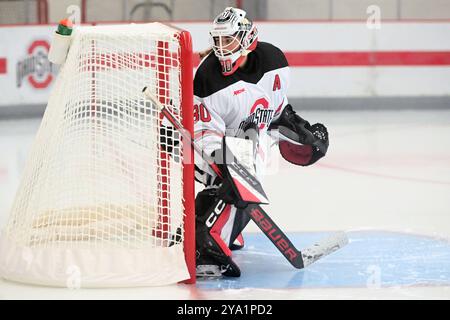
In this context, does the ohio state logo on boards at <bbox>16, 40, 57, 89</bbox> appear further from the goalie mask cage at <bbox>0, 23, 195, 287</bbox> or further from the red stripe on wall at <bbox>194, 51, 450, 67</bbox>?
the goalie mask cage at <bbox>0, 23, 195, 287</bbox>

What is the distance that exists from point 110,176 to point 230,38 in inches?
26.0

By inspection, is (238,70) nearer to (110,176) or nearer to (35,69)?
(110,176)

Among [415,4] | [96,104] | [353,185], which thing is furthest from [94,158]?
[415,4]

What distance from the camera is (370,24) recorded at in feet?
27.8

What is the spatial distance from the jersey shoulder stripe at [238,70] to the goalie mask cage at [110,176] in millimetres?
116

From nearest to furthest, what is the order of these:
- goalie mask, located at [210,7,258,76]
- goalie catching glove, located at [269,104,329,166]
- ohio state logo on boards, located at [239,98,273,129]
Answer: goalie mask, located at [210,7,258,76]
ohio state logo on boards, located at [239,98,273,129]
goalie catching glove, located at [269,104,329,166]

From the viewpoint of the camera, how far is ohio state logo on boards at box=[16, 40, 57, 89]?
26.9ft

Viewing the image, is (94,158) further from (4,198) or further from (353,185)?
(353,185)

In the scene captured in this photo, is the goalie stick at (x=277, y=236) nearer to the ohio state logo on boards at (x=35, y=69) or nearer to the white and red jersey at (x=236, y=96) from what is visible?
the white and red jersey at (x=236, y=96)

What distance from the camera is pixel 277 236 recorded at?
11.8 ft

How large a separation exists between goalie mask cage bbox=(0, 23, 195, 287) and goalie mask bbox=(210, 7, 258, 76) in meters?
0.15

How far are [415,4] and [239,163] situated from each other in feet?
19.2

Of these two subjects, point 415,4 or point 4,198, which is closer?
point 4,198

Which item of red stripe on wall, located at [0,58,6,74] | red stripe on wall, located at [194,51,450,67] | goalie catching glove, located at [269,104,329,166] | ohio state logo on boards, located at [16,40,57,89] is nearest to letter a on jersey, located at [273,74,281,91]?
goalie catching glove, located at [269,104,329,166]
